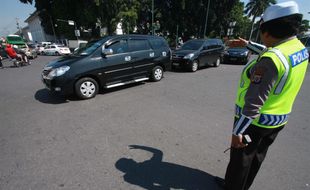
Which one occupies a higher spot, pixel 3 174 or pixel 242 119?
pixel 242 119

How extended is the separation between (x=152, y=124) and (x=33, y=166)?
2141 mm

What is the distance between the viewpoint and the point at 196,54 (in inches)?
370

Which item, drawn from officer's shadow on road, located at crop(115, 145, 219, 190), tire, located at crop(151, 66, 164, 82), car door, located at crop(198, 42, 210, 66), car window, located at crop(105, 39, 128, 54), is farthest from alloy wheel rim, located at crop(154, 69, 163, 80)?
officer's shadow on road, located at crop(115, 145, 219, 190)

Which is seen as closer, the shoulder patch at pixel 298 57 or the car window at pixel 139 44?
the shoulder patch at pixel 298 57

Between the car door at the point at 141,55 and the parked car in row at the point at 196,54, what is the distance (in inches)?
114

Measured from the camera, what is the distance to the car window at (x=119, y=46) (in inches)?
224

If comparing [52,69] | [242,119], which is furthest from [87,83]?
[242,119]

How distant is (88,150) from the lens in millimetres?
2887

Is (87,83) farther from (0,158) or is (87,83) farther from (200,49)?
(200,49)

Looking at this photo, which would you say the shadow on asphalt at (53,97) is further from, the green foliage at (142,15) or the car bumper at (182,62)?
the green foliage at (142,15)

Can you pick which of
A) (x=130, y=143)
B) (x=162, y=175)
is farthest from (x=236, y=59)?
(x=162, y=175)

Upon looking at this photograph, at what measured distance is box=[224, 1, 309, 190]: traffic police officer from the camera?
1342mm

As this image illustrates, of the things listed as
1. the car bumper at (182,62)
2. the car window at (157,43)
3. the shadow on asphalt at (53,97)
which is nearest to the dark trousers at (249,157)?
the shadow on asphalt at (53,97)

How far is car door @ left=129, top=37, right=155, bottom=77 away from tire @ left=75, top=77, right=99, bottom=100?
160 cm
